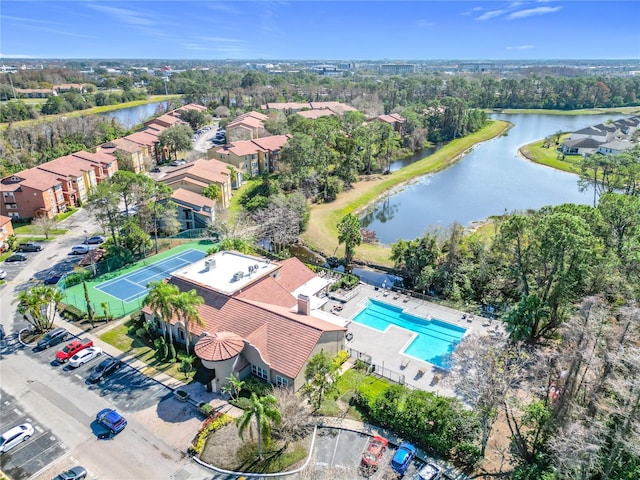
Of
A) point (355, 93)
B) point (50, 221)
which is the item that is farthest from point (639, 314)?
point (355, 93)

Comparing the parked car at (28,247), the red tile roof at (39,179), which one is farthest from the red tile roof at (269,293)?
the red tile roof at (39,179)

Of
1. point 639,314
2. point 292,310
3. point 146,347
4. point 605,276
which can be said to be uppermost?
point 639,314

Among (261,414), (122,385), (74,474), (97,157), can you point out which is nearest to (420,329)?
(261,414)

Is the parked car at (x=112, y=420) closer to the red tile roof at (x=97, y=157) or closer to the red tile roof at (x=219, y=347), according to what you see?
the red tile roof at (x=219, y=347)

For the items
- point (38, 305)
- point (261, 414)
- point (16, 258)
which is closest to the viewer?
point (261, 414)

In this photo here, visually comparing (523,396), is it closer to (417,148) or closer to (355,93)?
→ (417,148)

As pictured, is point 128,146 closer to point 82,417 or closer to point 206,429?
point 82,417
